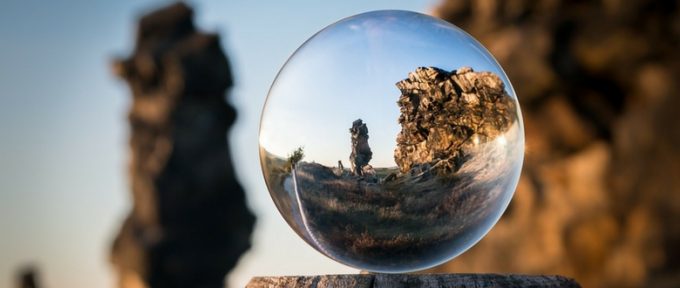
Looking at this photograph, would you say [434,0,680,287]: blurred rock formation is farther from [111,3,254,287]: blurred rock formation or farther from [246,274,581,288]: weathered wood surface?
[111,3,254,287]: blurred rock formation

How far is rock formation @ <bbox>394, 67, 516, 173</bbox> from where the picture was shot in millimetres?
2129

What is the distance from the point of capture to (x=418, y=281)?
2.24m

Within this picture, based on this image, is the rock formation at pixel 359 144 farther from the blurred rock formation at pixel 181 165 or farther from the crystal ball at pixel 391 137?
the blurred rock formation at pixel 181 165

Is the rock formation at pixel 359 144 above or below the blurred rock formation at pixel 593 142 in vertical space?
below

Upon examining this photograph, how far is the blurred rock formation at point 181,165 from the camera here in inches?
797

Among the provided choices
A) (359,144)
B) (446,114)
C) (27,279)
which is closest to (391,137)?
(359,144)

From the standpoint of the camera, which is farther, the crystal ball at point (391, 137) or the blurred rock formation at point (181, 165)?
the blurred rock formation at point (181, 165)

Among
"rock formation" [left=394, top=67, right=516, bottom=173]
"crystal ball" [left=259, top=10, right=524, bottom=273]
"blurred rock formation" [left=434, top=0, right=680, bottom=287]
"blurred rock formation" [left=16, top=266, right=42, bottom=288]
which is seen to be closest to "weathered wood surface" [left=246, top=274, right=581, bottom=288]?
"crystal ball" [left=259, top=10, right=524, bottom=273]

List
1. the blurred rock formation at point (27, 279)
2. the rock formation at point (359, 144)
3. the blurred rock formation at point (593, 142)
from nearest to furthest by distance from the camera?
the rock formation at point (359, 144) → the blurred rock formation at point (593, 142) → the blurred rock formation at point (27, 279)

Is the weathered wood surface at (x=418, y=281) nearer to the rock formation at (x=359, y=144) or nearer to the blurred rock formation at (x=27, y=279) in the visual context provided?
the rock formation at (x=359, y=144)

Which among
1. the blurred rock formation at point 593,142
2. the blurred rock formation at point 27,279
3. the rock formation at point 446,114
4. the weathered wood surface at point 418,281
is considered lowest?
the blurred rock formation at point 27,279

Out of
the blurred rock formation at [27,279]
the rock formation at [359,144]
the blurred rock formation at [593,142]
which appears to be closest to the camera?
the rock formation at [359,144]

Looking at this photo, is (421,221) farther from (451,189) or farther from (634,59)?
(634,59)

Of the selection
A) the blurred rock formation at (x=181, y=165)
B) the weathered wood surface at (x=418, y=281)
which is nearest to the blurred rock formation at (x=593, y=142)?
the weathered wood surface at (x=418, y=281)
